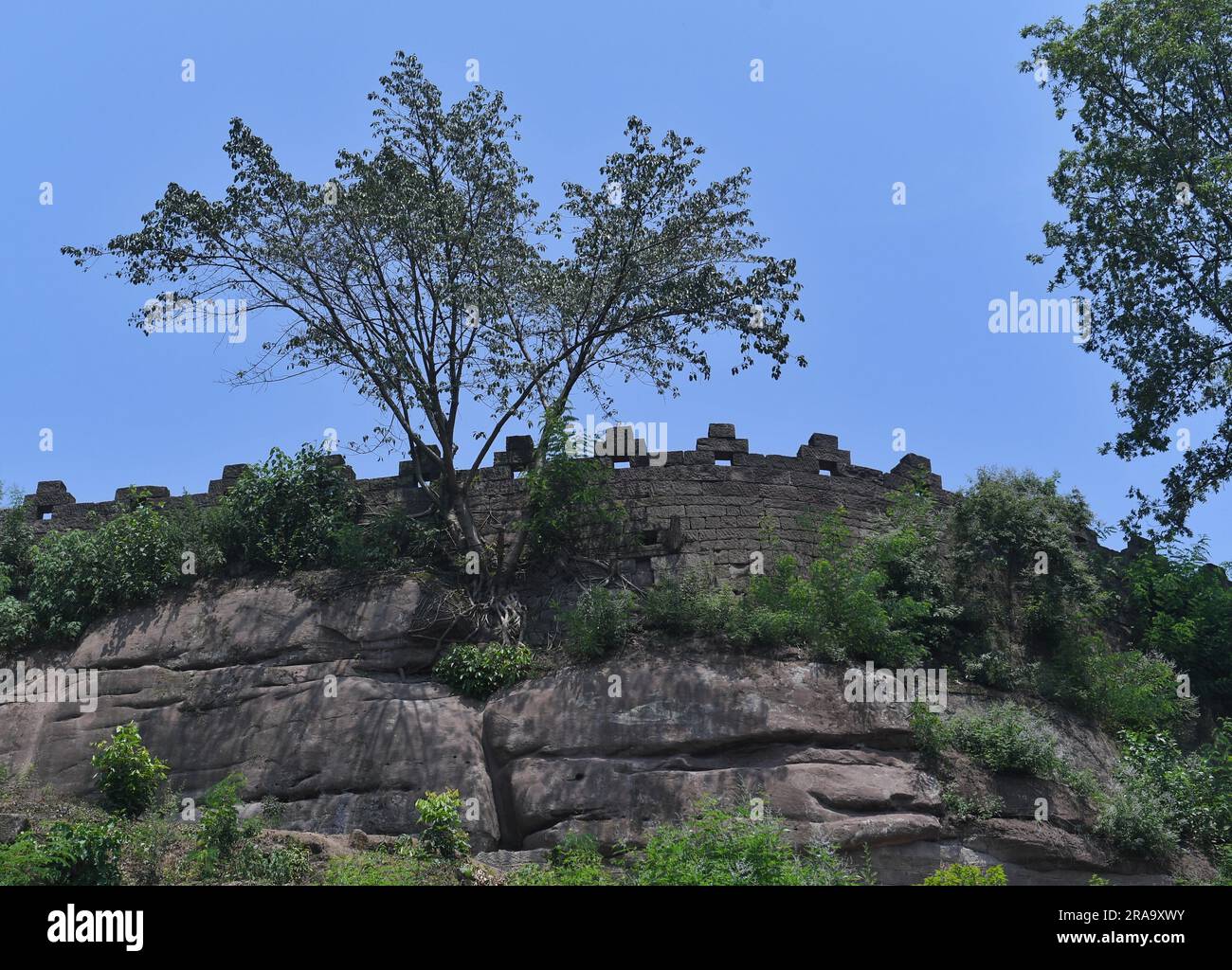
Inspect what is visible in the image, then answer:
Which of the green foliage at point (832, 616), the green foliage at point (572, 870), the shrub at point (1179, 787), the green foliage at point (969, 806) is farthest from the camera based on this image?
the green foliage at point (832, 616)

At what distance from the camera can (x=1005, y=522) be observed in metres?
21.2

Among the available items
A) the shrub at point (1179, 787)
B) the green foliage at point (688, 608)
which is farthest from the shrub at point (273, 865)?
the shrub at point (1179, 787)

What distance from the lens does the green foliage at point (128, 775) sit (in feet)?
60.4

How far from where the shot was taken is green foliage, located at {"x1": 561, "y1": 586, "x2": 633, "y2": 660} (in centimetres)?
→ 1928

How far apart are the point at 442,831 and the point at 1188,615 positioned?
11.6 m

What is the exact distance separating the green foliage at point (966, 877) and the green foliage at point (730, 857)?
2.75 feet

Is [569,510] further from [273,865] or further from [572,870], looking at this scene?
[273,865]

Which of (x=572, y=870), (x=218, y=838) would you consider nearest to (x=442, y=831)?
(x=572, y=870)

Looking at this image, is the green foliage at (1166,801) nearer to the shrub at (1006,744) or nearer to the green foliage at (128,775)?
the shrub at (1006,744)

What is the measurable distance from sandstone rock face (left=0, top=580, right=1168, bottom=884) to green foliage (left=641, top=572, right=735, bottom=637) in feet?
1.98

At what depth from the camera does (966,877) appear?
14.9 m

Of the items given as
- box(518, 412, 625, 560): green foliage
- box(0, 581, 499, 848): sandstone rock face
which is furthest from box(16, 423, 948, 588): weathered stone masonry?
box(0, 581, 499, 848): sandstone rock face

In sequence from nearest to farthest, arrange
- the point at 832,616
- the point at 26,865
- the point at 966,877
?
1. the point at 26,865
2. the point at 966,877
3. the point at 832,616
